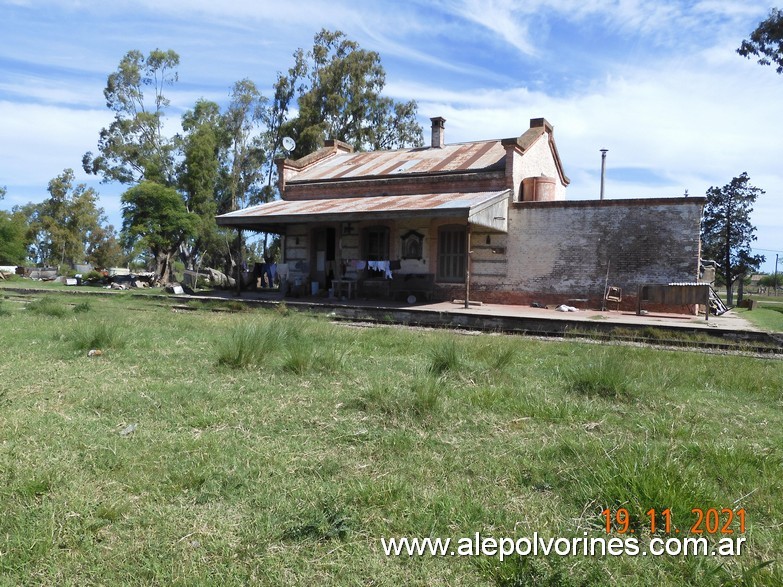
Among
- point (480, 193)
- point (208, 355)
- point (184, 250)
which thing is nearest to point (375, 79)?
point (184, 250)

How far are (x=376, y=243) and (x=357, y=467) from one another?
16523 mm

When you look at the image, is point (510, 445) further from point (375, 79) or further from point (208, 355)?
point (375, 79)

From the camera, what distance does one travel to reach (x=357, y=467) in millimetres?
3238

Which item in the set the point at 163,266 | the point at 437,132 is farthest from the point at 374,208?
the point at 163,266

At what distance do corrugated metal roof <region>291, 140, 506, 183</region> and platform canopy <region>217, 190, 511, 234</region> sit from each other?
1.36 metres

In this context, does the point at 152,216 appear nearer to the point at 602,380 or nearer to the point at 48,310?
the point at 48,310

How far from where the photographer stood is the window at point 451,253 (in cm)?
1770

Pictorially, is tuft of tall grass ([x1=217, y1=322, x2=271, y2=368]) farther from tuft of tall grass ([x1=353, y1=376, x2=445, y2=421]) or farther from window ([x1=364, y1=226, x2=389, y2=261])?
window ([x1=364, y1=226, x2=389, y2=261])

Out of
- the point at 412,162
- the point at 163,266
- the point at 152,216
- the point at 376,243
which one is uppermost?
the point at 412,162

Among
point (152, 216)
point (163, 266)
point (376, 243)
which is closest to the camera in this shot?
point (376, 243)

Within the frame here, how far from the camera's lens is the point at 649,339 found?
988 centimetres

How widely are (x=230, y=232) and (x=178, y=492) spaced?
36.8m

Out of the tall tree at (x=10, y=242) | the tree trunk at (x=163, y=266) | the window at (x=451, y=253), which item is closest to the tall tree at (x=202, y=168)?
the tree trunk at (x=163, y=266)
